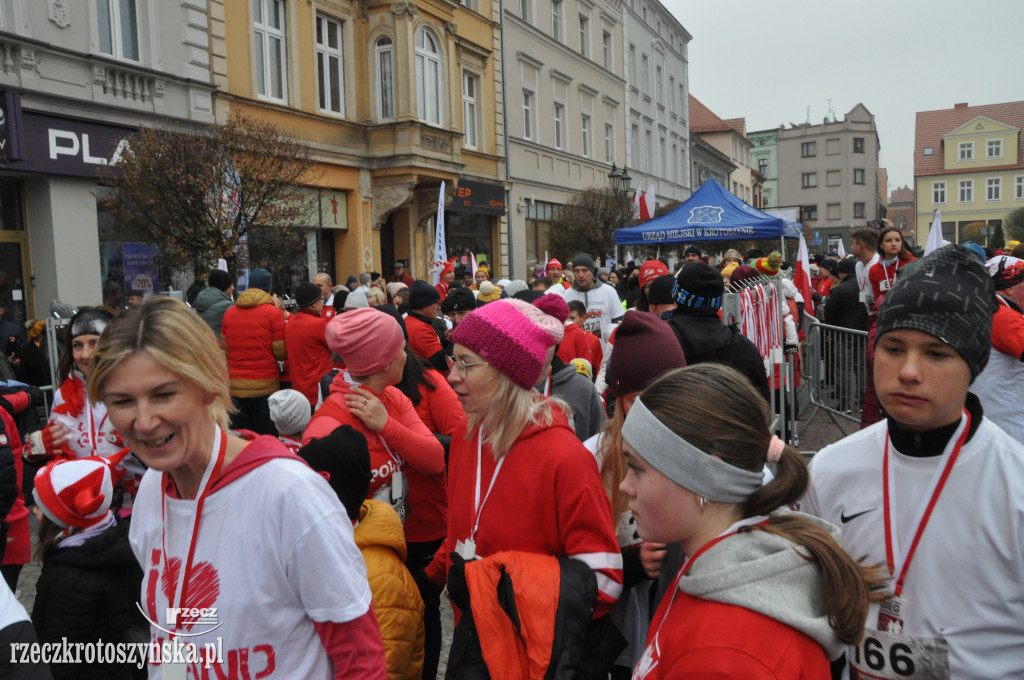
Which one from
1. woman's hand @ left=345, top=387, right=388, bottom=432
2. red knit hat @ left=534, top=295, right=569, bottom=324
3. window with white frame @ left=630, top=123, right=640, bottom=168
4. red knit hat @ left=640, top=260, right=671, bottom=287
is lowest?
woman's hand @ left=345, top=387, right=388, bottom=432

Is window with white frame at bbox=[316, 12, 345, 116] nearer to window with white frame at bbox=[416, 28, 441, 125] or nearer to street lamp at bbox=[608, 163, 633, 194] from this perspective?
window with white frame at bbox=[416, 28, 441, 125]

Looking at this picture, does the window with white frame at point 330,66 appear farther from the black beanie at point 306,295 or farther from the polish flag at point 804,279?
→ the polish flag at point 804,279

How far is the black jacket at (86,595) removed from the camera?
289 cm

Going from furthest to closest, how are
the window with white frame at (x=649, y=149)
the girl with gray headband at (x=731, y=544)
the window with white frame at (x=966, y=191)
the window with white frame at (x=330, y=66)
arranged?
the window with white frame at (x=966, y=191) < the window with white frame at (x=649, y=149) < the window with white frame at (x=330, y=66) < the girl with gray headband at (x=731, y=544)

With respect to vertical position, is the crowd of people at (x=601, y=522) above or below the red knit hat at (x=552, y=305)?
below

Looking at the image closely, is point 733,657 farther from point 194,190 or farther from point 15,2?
point 15,2

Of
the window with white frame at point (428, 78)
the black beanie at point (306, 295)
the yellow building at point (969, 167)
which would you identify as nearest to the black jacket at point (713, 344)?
the black beanie at point (306, 295)

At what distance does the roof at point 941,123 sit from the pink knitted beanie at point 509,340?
82.3 metres

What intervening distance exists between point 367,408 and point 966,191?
82411mm

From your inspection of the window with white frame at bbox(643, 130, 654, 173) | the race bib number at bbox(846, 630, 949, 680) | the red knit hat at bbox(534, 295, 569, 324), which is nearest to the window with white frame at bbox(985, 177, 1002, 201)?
the window with white frame at bbox(643, 130, 654, 173)

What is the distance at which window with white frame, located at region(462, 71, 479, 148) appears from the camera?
22094 millimetres

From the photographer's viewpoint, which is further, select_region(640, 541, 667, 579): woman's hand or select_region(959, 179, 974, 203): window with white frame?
select_region(959, 179, 974, 203): window with white frame

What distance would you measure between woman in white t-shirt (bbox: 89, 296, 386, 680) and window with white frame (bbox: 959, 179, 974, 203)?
82.8m

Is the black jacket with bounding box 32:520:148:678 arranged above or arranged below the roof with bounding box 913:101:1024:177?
below
